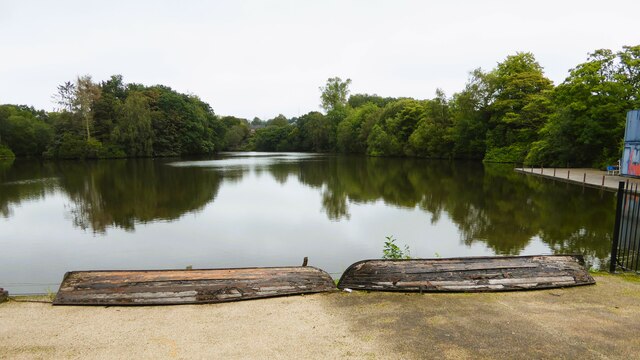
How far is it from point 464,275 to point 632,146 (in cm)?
2774

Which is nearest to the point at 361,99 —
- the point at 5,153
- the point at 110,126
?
the point at 110,126

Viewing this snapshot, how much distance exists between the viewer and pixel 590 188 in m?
22.1

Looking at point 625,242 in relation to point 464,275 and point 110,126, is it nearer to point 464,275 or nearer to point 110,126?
point 464,275

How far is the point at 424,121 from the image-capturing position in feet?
199

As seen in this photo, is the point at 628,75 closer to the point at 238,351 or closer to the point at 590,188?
the point at 590,188

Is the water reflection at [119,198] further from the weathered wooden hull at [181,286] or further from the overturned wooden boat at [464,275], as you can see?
the overturned wooden boat at [464,275]

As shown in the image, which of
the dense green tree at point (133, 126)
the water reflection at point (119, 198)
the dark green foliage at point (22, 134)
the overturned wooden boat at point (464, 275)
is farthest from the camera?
the dark green foliage at point (22, 134)

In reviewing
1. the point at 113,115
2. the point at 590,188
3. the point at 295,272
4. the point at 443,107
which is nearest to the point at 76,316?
the point at 295,272

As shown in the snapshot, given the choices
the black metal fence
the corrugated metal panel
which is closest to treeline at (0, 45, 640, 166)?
the corrugated metal panel

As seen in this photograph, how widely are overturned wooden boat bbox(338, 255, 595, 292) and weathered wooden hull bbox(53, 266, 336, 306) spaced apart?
56 centimetres

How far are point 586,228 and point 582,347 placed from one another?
10860 millimetres

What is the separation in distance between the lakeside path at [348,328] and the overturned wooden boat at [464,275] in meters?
0.16

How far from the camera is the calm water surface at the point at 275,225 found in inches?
395

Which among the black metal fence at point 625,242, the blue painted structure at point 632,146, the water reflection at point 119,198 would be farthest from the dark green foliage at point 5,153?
the blue painted structure at point 632,146
